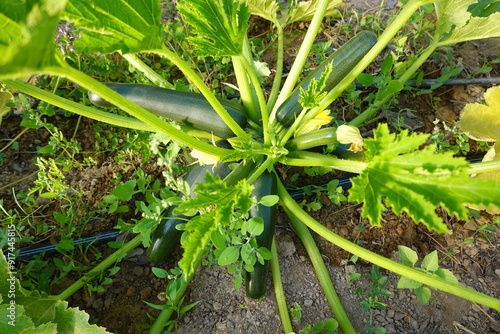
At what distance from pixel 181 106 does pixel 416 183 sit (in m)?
1.16

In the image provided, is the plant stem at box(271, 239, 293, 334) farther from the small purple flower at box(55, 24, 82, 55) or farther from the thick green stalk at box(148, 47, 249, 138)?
the small purple flower at box(55, 24, 82, 55)

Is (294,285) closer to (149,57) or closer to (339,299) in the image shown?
(339,299)

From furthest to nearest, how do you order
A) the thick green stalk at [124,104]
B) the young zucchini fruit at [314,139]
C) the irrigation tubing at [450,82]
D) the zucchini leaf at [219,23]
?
the irrigation tubing at [450,82] → the young zucchini fruit at [314,139] → the zucchini leaf at [219,23] → the thick green stalk at [124,104]

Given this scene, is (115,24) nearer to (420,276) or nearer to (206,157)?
(206,157)

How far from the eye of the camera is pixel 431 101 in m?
2.48

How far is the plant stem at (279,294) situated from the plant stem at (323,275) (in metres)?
0.17

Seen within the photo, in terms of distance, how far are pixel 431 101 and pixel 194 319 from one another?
81.8 inches

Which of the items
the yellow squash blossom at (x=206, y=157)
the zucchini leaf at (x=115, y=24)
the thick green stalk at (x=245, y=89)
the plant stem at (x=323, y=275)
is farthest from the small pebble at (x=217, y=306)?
the zucchini leaf at (x=115, y=24)

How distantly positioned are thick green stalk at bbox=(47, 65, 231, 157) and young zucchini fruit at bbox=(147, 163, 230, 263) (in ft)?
0.73

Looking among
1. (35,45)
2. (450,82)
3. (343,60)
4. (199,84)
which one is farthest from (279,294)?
(450,82)

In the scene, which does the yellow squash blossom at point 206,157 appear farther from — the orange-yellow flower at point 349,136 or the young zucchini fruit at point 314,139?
the orange-yellow flower at point 349,136

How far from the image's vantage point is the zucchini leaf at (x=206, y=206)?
107 cm

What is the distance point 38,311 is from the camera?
61.2 inches

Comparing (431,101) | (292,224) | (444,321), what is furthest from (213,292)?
(431,101)
